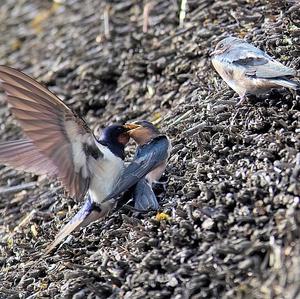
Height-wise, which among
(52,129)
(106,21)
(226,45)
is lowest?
(106,21)

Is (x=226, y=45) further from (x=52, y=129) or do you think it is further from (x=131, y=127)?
(x=52, y=129)

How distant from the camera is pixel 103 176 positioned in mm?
4934

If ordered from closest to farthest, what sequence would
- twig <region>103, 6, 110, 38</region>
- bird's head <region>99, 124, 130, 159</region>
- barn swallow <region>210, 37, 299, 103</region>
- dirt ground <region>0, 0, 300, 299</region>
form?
dirt ground <region>0, 0, 300, 299</region>, barn swallow <region>210, 37, 299, 103</region>, bird's head <region>99, 124, 130, 159</region>, twig <region>103, 6, 110, 38</region>

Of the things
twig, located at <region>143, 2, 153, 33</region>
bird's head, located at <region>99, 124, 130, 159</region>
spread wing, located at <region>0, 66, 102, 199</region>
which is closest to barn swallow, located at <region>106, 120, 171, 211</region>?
bird's head, located at <region>99, 124, 130, 159</region>

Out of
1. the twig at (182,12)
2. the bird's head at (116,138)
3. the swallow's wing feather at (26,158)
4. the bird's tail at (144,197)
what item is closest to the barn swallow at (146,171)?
the bird's tail at (144,197)

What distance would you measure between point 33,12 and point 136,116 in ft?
11.2

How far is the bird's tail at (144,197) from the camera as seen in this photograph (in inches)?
185

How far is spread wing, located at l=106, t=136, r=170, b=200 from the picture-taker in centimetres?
488

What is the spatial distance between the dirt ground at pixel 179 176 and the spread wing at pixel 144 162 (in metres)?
0.13

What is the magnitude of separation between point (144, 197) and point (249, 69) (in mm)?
999

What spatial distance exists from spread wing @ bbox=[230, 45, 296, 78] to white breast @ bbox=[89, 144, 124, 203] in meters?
0.98

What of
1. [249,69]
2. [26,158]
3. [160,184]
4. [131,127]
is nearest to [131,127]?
[131,127]

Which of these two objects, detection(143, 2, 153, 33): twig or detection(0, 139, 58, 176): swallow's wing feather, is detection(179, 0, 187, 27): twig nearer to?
detection(143, 2, 153, 33): twig

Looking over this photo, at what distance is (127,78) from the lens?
272 inches
